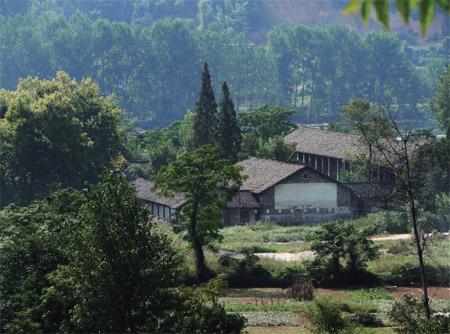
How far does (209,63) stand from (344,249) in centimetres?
11981

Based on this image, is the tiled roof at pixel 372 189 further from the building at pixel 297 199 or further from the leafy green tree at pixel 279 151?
the leafy green tree at pixel 279 151

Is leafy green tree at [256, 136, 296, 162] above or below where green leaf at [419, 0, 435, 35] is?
above

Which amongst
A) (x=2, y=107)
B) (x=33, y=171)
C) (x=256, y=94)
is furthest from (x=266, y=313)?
(x=256, y=94)

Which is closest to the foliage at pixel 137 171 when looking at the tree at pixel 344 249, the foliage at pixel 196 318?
the tree at pixel 344 249

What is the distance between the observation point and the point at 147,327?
1781 cm

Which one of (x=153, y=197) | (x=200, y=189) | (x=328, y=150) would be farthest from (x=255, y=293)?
(x=328, y=150)

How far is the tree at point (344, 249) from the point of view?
3541cm

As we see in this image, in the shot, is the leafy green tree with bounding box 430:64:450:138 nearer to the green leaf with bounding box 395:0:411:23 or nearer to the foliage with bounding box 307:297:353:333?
the foliage with bounding box 307:297:353:333

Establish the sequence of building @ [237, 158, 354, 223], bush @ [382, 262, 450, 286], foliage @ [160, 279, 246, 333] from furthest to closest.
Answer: building @ [237, 158, 354, 223] < bush @ [382, 262, 450, 286] < foliage @ [160, 279, 246, 333]

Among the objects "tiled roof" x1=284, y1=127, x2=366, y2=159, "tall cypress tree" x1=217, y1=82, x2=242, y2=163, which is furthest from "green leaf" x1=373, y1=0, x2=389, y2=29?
"tall cypress tree" x1=217, y1=82, x2=242, y2=163

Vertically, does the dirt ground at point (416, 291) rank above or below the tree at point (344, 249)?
below

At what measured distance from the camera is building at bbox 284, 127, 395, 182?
63219mm

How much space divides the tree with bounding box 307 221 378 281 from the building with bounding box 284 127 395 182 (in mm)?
24866

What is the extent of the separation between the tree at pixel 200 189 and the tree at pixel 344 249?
4611 mm
